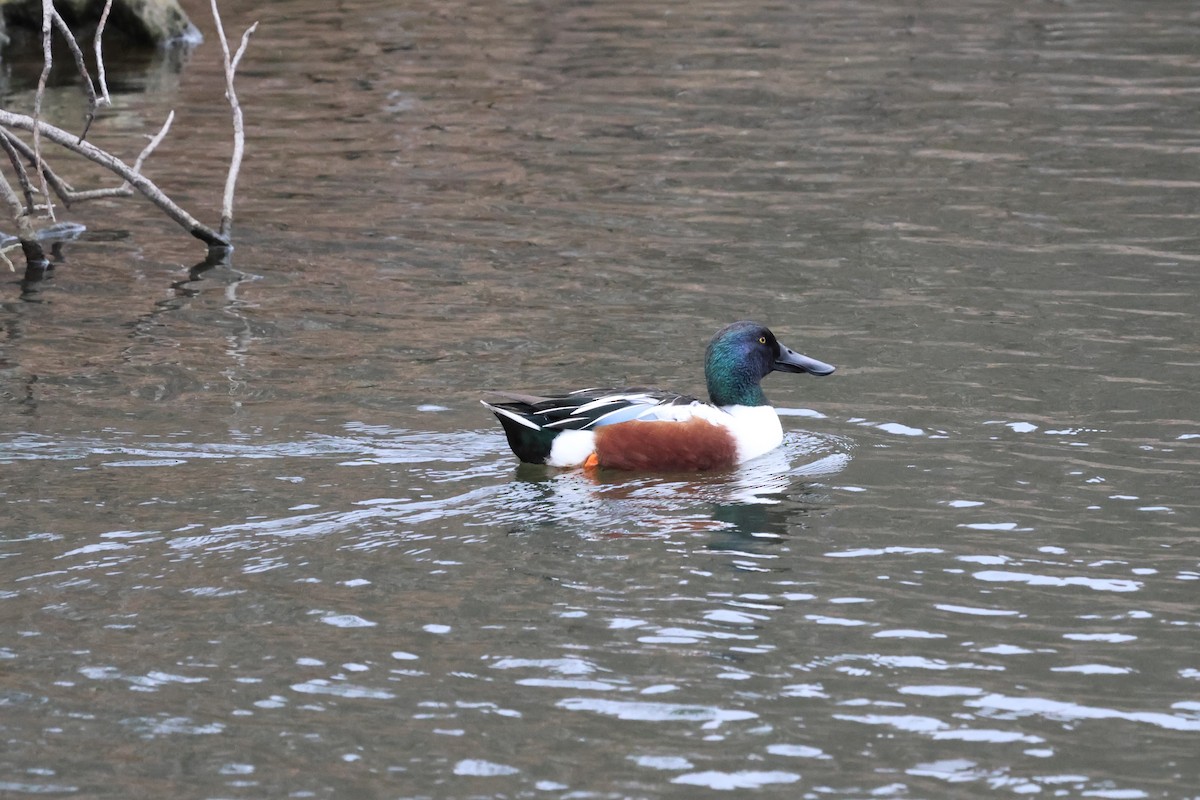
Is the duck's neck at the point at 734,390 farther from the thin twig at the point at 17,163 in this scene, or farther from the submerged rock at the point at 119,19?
the submerged rock at the point at 119,19

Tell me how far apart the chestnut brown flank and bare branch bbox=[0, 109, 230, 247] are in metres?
5.01

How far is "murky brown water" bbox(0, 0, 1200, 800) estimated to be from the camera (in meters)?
5.49

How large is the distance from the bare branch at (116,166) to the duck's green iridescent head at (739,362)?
5088 millimetres

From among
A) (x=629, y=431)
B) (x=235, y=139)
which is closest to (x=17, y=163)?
(x=235, y=139)

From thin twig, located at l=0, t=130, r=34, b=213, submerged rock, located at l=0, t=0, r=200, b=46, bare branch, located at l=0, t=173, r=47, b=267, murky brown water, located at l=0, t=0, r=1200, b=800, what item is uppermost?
submerged rock, located at l=0, t=0, r=200, b=46

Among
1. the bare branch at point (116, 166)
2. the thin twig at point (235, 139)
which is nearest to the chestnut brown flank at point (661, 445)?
the thin twig at point (235, 139)

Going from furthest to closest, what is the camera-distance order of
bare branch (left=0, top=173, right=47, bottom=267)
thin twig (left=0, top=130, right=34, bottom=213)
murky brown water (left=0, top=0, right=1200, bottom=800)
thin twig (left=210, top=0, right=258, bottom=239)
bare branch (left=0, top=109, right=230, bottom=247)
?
1. bare branch (left=0, top=173, right=47, bottom=267)
2. thin twig (left=210, top=0, right=258, bottom=239)
3. thin twig (left=0, top=130, right=34, bottom=213)
4. bare branch (left=0, top=109, right=230, bottom=247)
5. murky brown water (left=0, top=0, right=1200, bottom=800)

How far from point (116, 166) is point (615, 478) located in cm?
534

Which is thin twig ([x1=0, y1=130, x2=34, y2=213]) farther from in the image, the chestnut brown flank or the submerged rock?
the submerged rock

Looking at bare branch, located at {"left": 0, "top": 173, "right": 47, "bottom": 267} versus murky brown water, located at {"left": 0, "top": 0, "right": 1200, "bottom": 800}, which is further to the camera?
bare branch, located at {"left": 0, "top": 173, "right": 47, "bottom": 267}

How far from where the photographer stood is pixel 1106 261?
12.5 metres

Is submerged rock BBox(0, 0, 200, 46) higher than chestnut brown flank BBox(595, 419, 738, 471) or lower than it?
higher

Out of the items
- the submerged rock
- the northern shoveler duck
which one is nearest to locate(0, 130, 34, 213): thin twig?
the northern shoveler duck

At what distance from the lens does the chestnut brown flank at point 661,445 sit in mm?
8438
